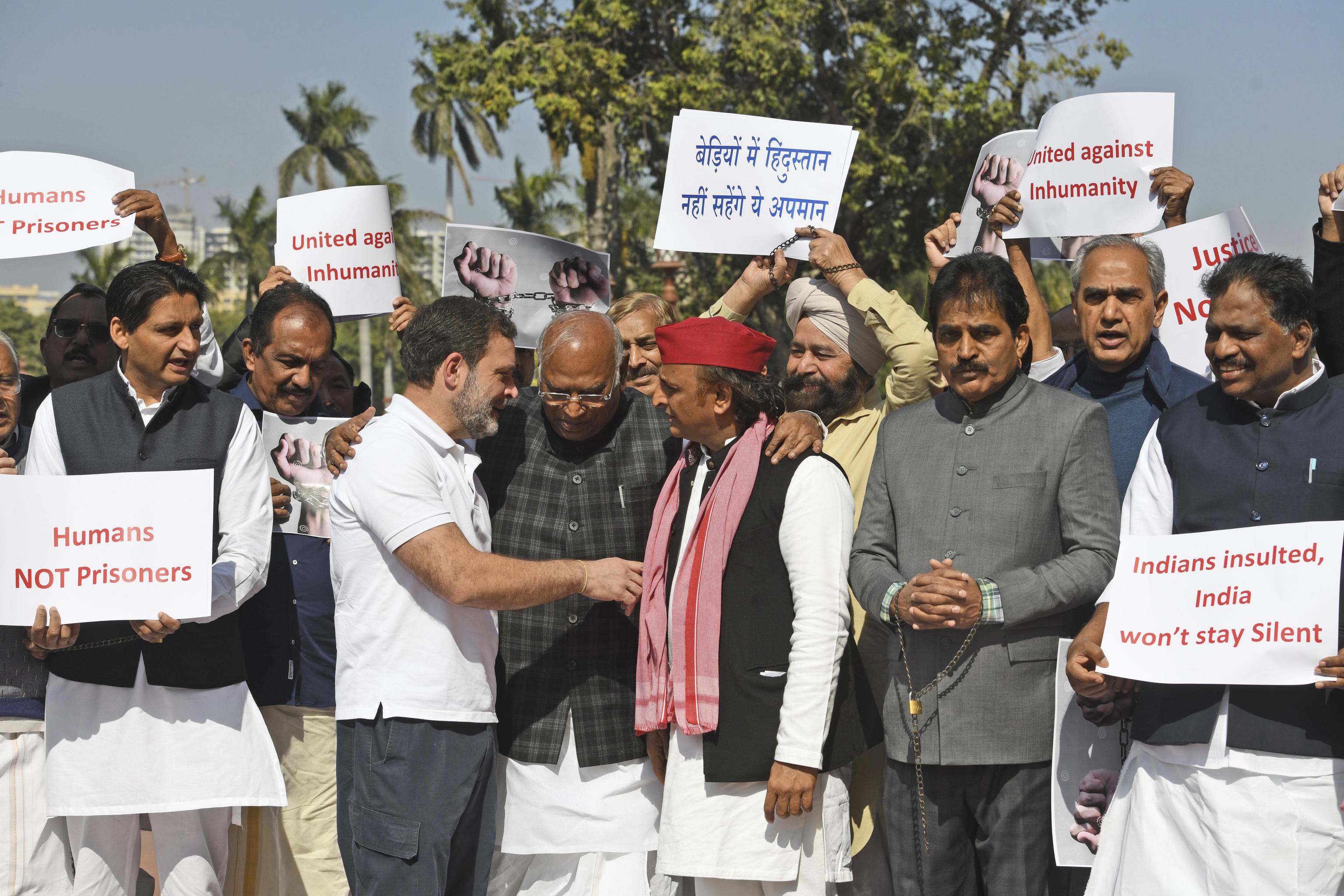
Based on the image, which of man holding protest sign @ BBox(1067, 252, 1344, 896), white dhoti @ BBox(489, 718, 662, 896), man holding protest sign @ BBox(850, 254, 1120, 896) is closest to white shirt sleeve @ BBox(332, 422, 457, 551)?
white dhoti @ BBox(489, 718, 662, 896)

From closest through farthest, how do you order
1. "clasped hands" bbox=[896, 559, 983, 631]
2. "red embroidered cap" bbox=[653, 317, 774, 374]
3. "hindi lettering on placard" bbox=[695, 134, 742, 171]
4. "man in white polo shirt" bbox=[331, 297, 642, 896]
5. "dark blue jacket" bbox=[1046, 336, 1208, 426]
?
"clasped hands" bbox=[896, 559, 983, 631] < "man in white polo shirt" bbox=[331, 297, 642, 896] < "red embroidered cap" bbox=[653, 317, 774, 374] < "dark blue jacket" bbox=[1046, 336, 1208, 426] < "hindi lettering on placard" bbox=[695, 134, 742, 171]

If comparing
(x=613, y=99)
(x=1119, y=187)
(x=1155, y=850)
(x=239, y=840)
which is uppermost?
(x=613, y=99)

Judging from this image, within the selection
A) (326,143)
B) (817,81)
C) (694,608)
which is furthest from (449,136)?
(694,608)

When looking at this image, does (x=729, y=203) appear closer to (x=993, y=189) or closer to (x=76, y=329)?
(x=993, y=189)

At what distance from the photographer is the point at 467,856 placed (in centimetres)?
431

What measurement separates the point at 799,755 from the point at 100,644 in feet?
7.96

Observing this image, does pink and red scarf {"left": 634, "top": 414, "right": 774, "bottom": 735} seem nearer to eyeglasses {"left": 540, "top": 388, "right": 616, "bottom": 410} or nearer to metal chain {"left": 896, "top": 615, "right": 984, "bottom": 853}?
eyeglasses {"left": 540, "top": 388, "right": 616, "bottom": 410}

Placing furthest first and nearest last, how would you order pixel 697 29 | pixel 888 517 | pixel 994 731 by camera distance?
pixel 697 29 → pixel 888 517 → pixel 994 731

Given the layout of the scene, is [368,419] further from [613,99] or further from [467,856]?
[613,99]

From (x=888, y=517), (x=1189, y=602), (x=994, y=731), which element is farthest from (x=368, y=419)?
(x=1189, y=602)

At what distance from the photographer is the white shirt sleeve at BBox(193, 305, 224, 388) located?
216 inches

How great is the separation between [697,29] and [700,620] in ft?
63.1

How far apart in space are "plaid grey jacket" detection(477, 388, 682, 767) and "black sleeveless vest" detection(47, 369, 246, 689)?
3.19ft

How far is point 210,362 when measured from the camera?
556 centimetres
